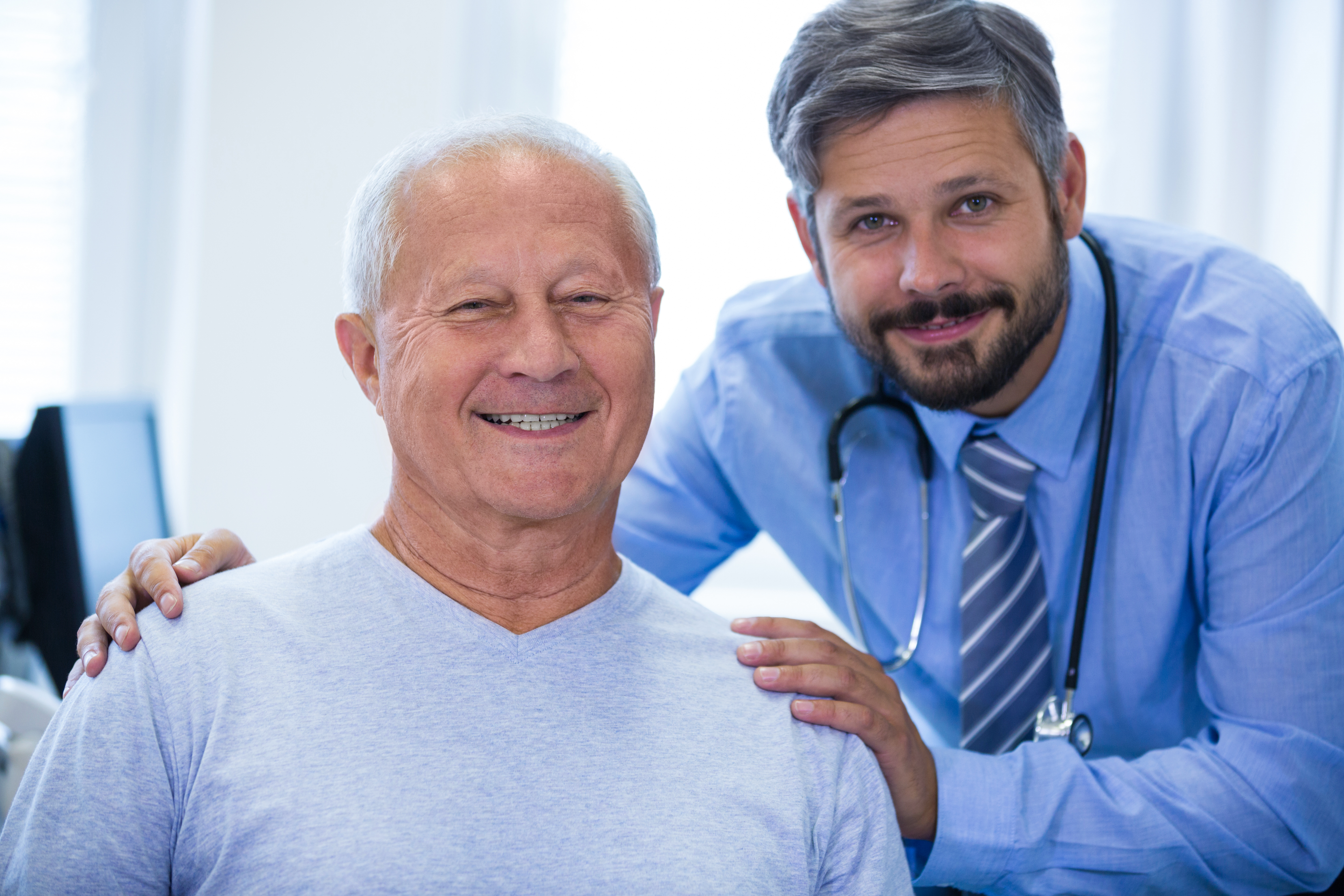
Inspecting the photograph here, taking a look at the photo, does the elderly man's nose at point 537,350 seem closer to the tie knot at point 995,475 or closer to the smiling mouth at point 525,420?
the smiling mouth at point 525,420

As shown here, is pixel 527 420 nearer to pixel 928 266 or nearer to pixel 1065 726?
pixel 928 266

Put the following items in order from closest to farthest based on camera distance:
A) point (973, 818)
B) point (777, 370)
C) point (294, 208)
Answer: point (973, 818), point (777, 370), point (294, 208)

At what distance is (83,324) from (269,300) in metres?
0.78

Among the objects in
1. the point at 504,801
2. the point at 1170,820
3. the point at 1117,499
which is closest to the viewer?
the point at 504,801

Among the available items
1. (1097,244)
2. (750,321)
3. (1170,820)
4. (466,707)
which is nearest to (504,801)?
(466,707)

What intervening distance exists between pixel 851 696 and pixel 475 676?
0.40m

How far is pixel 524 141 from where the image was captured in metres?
1.08

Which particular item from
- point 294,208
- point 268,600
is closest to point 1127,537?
point 268,600

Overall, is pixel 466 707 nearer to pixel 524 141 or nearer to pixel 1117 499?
pixel 524 141

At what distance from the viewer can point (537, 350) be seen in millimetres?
1018

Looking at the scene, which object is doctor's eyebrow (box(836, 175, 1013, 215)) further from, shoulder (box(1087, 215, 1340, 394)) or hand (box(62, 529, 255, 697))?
hand (box(62, 529, 255, 697))

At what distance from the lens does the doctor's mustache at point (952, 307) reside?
141 cm

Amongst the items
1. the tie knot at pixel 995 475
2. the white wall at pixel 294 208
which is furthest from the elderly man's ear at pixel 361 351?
the white wall at pixel 294 208

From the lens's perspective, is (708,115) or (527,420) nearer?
(527,420)
